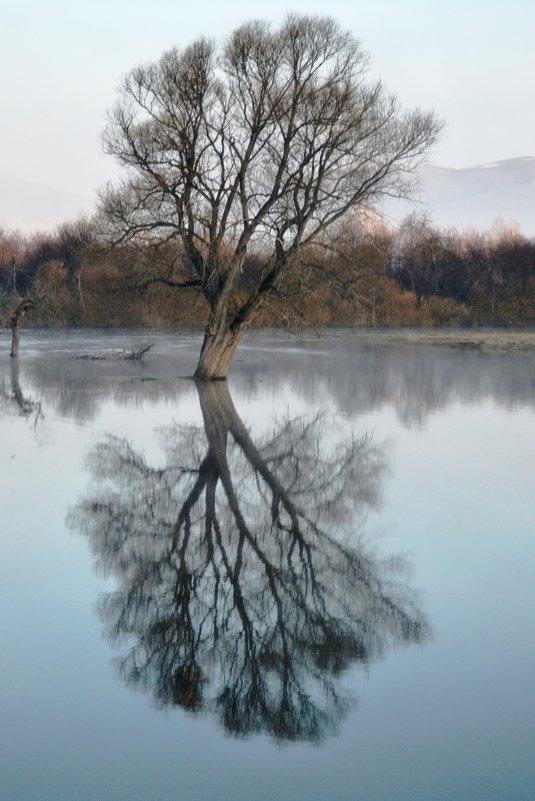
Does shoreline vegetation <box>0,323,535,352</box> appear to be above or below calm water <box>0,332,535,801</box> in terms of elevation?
below

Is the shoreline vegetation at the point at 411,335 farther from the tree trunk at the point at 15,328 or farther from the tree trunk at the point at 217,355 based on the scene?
the tree trunk at the point at 217,355

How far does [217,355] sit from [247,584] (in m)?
17.6

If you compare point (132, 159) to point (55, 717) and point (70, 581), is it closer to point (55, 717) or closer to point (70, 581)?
point (70, 581)

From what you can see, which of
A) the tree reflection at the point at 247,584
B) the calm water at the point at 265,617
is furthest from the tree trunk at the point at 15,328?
the tree reflection at the point at 247,584

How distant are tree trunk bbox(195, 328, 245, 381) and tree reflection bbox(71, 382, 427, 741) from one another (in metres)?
12.0

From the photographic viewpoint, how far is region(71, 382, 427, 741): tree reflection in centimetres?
528

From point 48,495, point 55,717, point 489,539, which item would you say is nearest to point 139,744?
point 55,717

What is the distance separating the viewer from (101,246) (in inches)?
907

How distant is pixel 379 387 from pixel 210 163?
20.1 ft

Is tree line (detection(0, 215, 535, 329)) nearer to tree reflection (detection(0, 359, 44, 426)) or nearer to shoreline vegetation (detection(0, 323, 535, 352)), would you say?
shoreline vegetation (detection(0, 323, 535, 352))

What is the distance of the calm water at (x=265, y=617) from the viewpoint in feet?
14.8

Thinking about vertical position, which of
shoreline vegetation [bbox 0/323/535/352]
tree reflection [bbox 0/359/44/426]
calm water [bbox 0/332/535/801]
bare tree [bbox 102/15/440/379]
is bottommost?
shoreline vegetation [bbox 0/323/535/352]

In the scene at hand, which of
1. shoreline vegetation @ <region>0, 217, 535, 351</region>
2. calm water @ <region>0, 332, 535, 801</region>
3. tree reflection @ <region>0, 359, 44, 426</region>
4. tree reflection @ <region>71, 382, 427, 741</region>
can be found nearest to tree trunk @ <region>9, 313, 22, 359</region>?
shoreline vegetation @ <region>0, 217, 535, 351</region>

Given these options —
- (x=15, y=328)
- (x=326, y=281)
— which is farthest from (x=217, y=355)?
(x=15, y=328)
